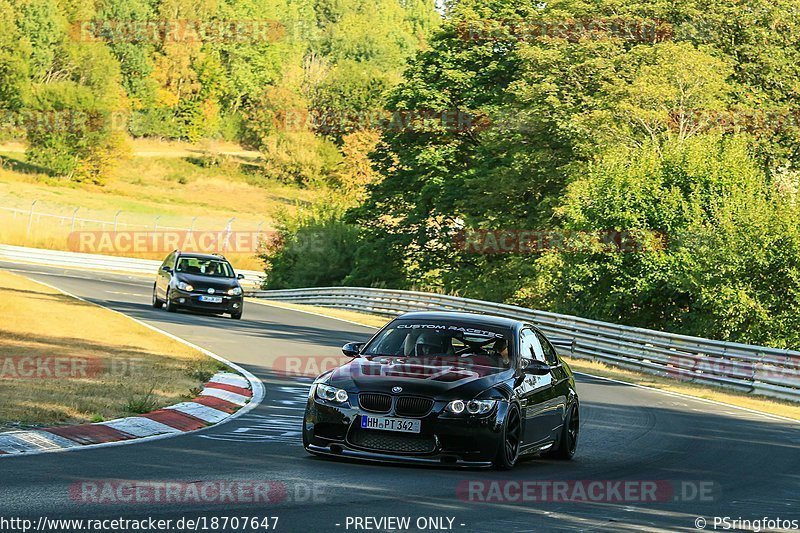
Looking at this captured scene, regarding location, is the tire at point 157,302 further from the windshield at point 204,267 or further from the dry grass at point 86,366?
the dry grass at point 86,366

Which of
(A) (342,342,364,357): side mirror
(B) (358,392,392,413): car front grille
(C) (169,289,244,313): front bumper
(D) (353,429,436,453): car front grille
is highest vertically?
(A) (342,342,364,357): side mirror

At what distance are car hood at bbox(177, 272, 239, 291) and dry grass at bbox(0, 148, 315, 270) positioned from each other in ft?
105

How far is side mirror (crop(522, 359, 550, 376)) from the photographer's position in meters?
11.5

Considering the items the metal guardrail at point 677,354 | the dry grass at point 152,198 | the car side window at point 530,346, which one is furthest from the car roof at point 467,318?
the dry grass at point 152,198

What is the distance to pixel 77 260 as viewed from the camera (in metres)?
63.1

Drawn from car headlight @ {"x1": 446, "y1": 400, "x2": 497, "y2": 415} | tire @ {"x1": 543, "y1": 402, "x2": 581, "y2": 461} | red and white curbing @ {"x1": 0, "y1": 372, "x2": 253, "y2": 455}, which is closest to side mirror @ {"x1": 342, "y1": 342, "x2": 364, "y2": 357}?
car headlight @ {"x1": 446, "y1": 400, "x2": 497, "y2": 415}

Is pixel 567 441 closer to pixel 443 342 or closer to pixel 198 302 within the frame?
pixel 443 342

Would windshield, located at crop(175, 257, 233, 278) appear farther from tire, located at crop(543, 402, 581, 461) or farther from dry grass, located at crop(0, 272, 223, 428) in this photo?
tire, located at crop(543, 402, 581, 461)

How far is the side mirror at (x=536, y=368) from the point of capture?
37.6ft

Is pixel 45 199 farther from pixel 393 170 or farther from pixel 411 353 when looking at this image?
pixel 411 353

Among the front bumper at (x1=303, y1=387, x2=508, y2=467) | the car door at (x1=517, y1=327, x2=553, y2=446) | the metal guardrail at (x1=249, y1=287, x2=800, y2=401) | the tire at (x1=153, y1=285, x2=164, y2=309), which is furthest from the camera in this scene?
the tire at (x1=153, y1=285, x2=164, y2=309)

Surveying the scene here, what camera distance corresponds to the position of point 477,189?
49969mm

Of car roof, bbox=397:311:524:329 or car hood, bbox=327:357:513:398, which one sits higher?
car roof, bbox=397:311:524:329

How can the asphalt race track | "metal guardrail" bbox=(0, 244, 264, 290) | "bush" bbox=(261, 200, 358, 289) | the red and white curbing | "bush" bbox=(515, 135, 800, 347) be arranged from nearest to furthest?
1. the asphalt race track
2. the red and white curbing
3. "bush" bbox=(515, 135, 800, 347)
4. "bush" bbox=(261, 200, 358, 289)
5. "metal guardrail" bbox=(0, 244, 264, 290)
